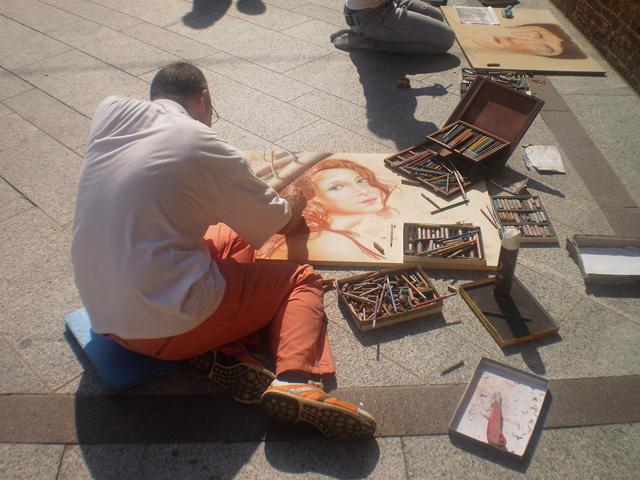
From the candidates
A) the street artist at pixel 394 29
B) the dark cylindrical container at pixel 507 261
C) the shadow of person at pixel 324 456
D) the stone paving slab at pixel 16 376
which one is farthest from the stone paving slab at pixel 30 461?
the street artist at pixel 394 29

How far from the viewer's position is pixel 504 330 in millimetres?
2697

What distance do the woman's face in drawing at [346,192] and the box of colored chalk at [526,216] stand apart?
722 millimetres

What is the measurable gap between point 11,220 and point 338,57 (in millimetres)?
3344

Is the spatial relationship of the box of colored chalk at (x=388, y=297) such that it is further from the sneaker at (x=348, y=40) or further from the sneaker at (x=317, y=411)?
the sneaker at (x=348, y=40)

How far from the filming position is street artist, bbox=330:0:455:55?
5273mm

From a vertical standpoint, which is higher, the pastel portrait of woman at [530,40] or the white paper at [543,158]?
the pastel portrait of woman at [530,40]

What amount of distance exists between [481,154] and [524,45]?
2.60 m

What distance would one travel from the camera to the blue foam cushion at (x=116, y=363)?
249 centimetres

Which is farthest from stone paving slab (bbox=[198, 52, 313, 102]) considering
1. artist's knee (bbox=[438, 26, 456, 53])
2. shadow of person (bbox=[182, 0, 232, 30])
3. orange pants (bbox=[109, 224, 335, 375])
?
orange pants (bbox=[109, 224, 335, 375])

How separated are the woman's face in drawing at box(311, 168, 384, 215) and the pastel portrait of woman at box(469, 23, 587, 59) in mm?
2761

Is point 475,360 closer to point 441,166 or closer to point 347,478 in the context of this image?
point 347,478

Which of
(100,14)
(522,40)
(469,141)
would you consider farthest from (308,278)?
(100,14)

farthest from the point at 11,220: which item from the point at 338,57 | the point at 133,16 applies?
the point at 133,16

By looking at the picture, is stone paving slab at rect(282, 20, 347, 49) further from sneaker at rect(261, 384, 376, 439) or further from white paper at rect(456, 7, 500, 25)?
sneaker at rect(261, 384, 376, 439)
